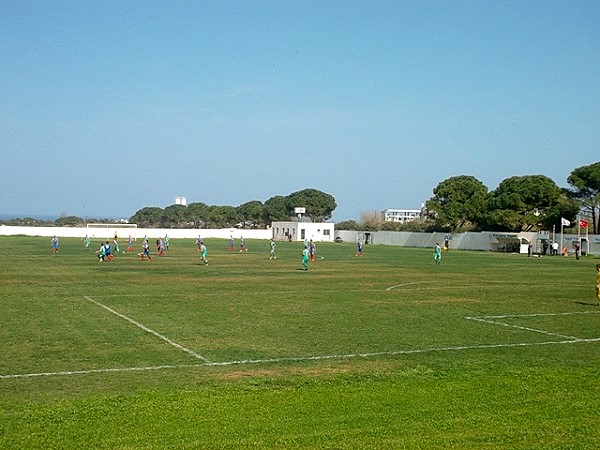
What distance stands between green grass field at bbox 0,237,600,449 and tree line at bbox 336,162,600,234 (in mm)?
67760

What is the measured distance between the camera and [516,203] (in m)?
99.6

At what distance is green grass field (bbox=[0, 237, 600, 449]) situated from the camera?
9.73 metres

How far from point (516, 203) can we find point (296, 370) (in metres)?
90.0

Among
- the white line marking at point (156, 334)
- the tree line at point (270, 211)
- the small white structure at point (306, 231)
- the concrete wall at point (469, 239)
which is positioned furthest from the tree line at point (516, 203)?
the white line marking at point (156, 334)

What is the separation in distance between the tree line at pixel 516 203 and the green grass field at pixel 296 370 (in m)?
67.8

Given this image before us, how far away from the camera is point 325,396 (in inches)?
471

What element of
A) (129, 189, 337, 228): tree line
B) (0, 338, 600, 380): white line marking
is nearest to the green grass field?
(0, 338, 600, 380): white line marking

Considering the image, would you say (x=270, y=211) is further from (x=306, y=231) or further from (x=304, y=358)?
(x=304, y=358)

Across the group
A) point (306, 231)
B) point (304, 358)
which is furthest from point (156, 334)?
point (306, 231)

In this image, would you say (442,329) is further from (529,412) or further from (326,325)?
(529,412)

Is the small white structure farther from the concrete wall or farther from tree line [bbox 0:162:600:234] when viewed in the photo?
tree line [bbox 0:162:600:234]

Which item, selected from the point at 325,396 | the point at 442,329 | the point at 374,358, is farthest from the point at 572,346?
the point at 325,396

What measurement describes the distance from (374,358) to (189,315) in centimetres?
888

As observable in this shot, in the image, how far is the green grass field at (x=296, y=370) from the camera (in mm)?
9727
